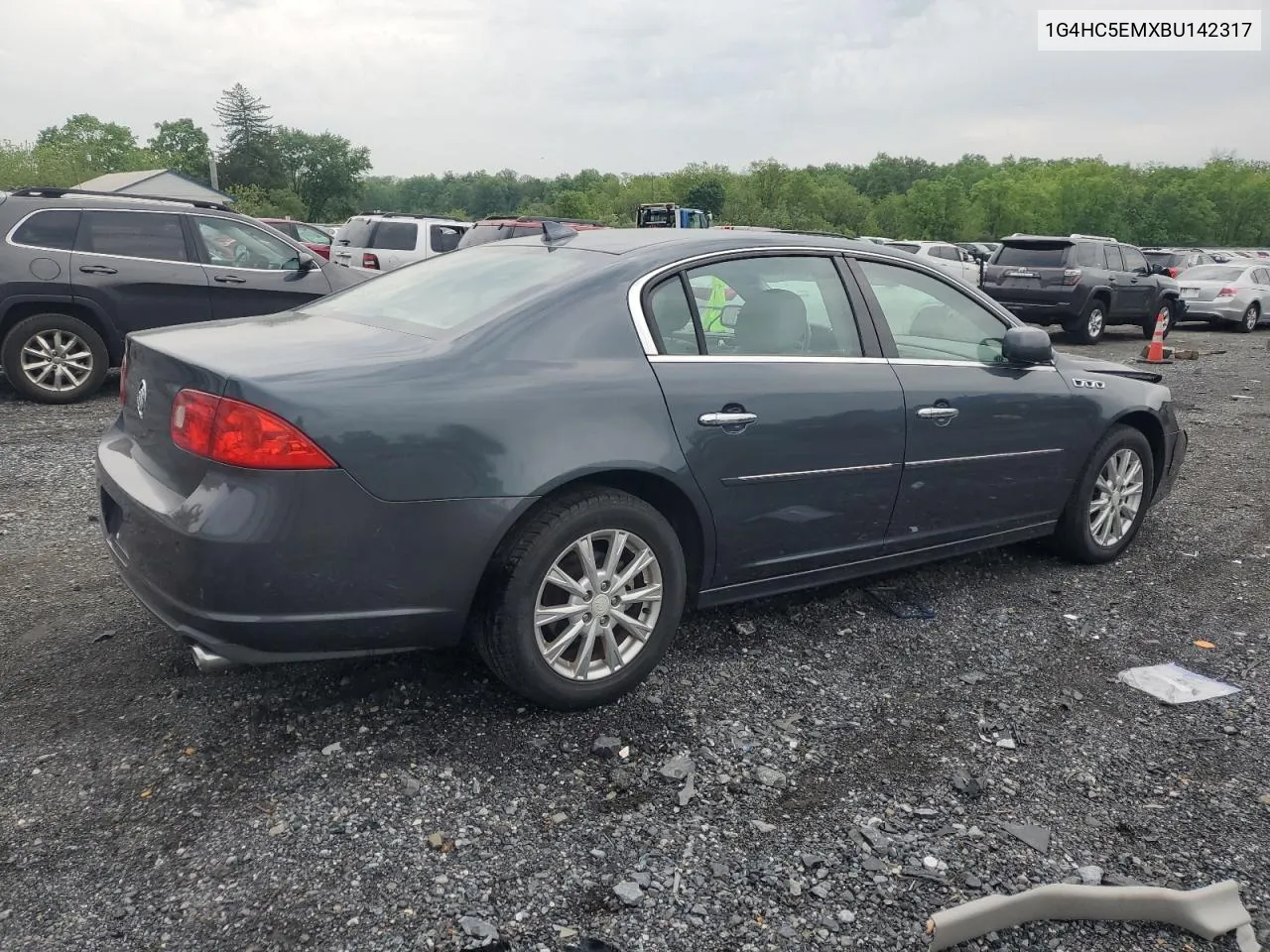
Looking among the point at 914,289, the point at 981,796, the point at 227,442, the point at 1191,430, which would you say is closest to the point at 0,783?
the point at 227,442

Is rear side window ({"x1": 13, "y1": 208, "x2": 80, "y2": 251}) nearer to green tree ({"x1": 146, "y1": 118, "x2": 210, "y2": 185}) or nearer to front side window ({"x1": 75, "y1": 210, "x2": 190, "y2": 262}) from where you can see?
front side window ({"x1": 75, "y1": 210, "x2": 190, "y2": 262})

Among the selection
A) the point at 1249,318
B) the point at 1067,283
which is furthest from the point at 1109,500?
the point at 1249,318

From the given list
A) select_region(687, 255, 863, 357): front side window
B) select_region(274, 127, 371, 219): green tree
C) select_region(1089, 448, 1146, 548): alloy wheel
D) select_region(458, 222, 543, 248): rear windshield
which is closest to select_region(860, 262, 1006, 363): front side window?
select_region(687, 255, 863, 357): front side window

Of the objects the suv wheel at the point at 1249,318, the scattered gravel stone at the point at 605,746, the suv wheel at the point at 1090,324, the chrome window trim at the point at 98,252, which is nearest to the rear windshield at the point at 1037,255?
the suv wheel at the point at 1090,324

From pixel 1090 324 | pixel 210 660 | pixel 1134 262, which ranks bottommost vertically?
pixel 210 660

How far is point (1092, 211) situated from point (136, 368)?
279 feet

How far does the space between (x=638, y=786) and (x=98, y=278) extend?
7.73 metres

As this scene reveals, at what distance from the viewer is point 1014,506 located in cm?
459

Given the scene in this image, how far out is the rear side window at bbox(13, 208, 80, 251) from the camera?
838 centimetres

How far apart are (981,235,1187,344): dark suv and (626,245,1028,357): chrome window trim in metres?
12.3

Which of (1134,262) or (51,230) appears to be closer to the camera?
(51,230)

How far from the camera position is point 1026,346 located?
14.6 feet

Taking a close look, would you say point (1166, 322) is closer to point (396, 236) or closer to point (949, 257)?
point (949, 257)

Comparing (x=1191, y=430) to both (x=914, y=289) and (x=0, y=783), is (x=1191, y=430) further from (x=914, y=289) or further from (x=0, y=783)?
(x=0, y=783)
